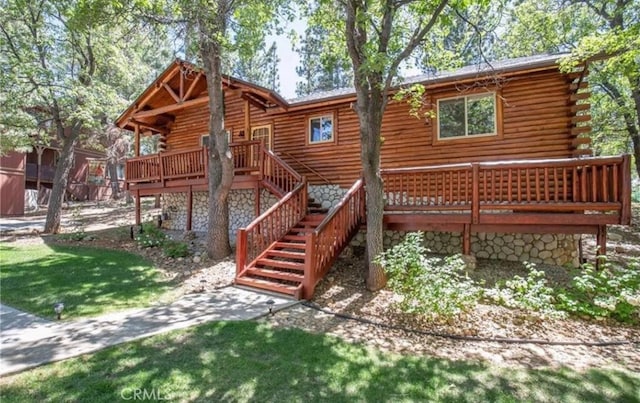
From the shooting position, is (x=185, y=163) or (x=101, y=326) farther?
(x=185, y=163)

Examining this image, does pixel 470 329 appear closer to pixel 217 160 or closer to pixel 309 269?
pixel 309 269

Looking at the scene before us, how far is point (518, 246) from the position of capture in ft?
25.0

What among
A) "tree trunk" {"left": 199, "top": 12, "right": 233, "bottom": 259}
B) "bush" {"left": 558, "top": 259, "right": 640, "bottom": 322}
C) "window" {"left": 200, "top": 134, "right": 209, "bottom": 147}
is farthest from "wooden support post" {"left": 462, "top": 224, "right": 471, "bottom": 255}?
"window" {"left": 200, "top": 134, "right": 209, "bottom": 147}

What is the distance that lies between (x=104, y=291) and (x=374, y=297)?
16.1ft

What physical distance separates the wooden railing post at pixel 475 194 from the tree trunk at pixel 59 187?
46.8 ft

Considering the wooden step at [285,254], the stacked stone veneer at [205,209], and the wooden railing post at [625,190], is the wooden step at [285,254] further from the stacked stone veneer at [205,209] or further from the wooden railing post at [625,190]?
the wooden railing post at [625,190]

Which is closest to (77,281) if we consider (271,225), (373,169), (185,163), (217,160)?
(271,225)

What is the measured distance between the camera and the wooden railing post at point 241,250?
22.2ft

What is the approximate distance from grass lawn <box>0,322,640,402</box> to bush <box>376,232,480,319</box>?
1.02m

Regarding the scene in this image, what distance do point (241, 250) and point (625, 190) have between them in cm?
706

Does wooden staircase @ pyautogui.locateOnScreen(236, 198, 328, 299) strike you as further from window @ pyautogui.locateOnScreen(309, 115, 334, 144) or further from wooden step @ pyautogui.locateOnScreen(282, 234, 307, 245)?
window @ pyautogui.locateOnScreen(309, 115, 334, 144)

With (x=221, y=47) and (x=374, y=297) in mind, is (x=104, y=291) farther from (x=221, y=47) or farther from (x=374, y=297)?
(x=221, y=47)

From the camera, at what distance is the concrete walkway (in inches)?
144

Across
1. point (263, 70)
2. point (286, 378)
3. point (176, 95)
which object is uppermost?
point (263, 70)
